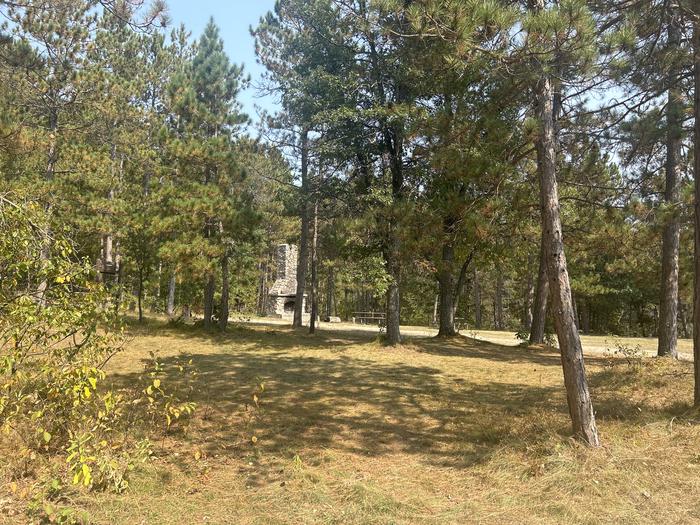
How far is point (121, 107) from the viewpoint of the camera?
19656 mm

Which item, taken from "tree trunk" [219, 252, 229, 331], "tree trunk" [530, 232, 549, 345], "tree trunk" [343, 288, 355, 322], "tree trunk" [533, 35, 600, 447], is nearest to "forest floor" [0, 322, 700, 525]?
"tree trunk" [533, 35, 600, 447]

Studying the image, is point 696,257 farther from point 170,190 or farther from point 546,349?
point 170,190

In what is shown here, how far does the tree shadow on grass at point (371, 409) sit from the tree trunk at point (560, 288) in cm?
49

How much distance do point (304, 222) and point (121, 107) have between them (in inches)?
350

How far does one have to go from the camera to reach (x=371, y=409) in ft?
22.4

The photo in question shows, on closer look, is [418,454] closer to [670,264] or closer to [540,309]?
[670,264]

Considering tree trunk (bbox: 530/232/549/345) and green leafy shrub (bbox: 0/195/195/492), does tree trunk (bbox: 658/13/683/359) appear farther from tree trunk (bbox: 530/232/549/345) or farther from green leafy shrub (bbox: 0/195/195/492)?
green leafy shrub (bbox: 0/195/195/492)

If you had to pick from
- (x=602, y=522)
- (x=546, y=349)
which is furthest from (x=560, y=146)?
(x=546, y=349)

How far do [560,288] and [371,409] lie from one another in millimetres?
3211

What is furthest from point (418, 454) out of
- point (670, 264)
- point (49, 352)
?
point (670, 264)

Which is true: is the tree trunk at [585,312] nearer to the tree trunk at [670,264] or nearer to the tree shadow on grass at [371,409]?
the tree trunk at [670,264]

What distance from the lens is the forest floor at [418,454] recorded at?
3652mm

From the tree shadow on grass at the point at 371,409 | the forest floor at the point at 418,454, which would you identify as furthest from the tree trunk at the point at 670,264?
the tree shadow on grass at the point at 371,409

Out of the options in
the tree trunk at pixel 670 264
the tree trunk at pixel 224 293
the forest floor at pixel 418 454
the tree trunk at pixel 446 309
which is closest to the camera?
the forest floor at pixel 418 454
